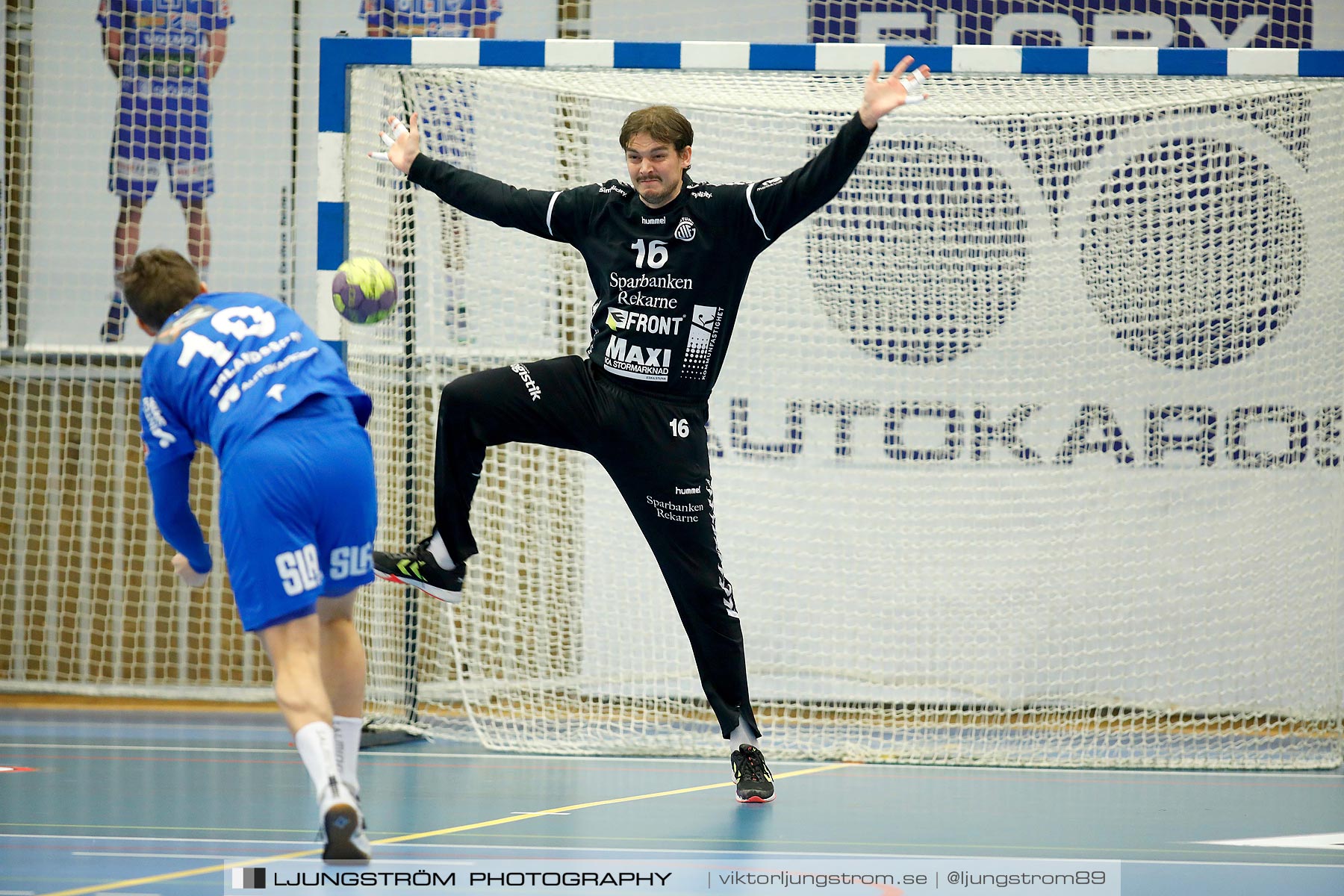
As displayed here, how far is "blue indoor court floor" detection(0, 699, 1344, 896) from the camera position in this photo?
3.72 m

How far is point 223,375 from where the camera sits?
3430 mm

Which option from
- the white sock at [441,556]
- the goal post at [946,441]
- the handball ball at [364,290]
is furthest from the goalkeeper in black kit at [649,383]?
the goal post at [946,441]

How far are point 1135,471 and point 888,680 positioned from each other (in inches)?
68.4

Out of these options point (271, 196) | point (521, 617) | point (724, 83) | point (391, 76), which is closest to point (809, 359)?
point (724, 83)

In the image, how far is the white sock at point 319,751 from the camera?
10.7 feet

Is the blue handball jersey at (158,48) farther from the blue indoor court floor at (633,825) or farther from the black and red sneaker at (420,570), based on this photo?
the black and red sneaker at (420,570)

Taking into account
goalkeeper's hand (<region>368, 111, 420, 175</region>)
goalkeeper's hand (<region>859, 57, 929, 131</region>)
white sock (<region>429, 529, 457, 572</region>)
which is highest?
goalkeeper's hand (<region>859, 57, 929, 131</region>)

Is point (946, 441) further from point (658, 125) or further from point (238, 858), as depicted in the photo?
point (238, 858)

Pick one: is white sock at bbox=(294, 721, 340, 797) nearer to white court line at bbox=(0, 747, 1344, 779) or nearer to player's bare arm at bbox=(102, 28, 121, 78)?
white court line at bbox=(0, 747, 1344, 779)

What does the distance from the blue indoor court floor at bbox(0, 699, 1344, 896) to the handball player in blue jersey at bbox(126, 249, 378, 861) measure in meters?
0.52

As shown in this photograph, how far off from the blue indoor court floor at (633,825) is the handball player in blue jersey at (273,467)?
520 mm

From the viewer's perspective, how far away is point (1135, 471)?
7.52 meters

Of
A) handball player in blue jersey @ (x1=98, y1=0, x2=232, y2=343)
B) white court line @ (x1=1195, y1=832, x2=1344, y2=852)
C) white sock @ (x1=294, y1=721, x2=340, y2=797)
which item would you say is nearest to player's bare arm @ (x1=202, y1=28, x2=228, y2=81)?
handball player in blue jersey @ (x1=98, y1=0, x2=232, y2=343)

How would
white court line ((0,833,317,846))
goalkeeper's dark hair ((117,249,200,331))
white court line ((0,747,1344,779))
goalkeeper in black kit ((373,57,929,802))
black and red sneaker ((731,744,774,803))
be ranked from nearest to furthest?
goalkeeper's dark hair ((117,249,200,331)) < white court line ((0,833,317,846)) < goalkeeper in black kit ((373,57,929,802)) < black and red sneaker ((731,744,774,803)) < white court line ((0,747,1344,779))
